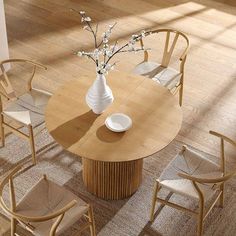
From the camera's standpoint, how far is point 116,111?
3.56 m

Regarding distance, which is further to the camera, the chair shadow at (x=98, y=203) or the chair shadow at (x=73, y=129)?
the chair shadow at (x=98, y=203)

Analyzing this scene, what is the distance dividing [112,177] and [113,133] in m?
0.42


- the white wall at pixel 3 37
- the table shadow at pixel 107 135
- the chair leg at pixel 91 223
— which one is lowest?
the chair leg at pixel 91 223

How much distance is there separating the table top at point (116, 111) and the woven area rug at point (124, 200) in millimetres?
691

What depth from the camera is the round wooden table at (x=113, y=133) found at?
327cm

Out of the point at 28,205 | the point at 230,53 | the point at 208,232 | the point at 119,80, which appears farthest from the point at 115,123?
the point at 230,53

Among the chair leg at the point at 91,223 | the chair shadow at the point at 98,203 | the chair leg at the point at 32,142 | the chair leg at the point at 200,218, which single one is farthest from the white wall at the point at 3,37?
the chair leg at the point at 200,218

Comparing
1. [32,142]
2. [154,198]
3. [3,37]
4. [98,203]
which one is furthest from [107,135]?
[3,37]

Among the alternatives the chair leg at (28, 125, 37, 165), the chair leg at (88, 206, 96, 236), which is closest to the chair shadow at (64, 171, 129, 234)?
the chair leg at (88, 206, 96, 236)

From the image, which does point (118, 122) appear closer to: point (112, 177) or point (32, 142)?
point (112, 177)

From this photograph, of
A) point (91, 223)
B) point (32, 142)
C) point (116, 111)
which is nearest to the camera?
point (91, 223)

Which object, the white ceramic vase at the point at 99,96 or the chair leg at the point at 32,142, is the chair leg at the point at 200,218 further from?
the chair leg at the point at 32,142

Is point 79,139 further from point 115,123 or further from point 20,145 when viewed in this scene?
point 20,145

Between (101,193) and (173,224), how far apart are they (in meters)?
0.62
